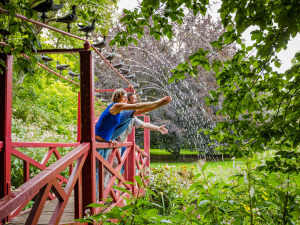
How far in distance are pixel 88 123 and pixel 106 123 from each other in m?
0.88

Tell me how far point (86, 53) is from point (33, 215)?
141 centimetres

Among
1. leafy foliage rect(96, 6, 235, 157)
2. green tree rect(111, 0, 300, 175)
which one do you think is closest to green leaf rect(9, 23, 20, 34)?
green tree rect(111, 0, 300, 175)

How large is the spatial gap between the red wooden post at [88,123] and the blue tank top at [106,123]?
0.78m

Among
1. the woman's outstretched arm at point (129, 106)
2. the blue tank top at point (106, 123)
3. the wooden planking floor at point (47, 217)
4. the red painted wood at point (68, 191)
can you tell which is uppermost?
the woman's outstretched arm at point (129, 106)

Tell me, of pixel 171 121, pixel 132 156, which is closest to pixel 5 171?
pixel 132 156

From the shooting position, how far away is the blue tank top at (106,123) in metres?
3.02

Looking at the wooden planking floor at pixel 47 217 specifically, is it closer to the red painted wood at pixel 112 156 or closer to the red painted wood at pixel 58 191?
the red painted wood at pixel 112 156

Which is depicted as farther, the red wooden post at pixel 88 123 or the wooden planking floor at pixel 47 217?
the wooden planking floor at pixel 47 217

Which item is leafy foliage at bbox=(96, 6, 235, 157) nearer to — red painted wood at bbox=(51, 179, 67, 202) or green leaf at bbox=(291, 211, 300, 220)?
red painted wood at bbox=(51, 179, 67, 202)

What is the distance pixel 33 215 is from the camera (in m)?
1.36

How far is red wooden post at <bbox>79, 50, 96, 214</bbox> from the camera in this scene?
86.2 inches

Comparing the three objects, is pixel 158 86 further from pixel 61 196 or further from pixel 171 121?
pixel 61 196

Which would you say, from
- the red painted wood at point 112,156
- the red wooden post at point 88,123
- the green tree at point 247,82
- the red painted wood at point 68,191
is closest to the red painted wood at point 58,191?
the red painted wood at point 68,191

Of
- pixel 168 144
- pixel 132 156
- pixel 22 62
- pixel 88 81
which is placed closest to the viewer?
pixel 22 62
